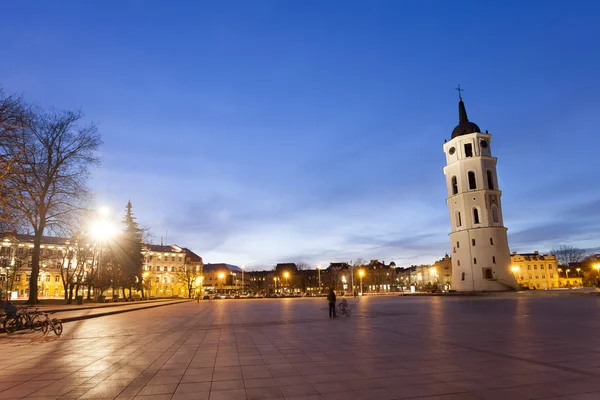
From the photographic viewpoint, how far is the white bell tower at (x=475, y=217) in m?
63.2

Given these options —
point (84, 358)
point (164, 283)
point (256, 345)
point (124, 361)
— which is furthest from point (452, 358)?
point (164, 283)

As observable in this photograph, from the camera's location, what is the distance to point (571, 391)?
6207mm

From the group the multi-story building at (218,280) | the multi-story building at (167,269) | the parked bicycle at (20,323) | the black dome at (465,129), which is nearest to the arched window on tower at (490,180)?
the black dome at (465,129)

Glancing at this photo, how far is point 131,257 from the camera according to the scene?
64250mm

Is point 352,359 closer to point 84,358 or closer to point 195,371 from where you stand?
point 195,371

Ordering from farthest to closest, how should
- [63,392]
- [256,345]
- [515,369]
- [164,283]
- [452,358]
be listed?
[164,283], [256,345], [452,358], [515,369], [63,392]

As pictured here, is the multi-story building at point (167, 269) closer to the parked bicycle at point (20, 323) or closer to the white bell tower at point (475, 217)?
the white bell tower at point (475, 217)

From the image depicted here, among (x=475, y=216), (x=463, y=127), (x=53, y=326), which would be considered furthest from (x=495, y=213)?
(x=53, y=326)

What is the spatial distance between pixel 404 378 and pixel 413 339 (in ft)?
18.5

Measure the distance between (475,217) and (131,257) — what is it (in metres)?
57.2

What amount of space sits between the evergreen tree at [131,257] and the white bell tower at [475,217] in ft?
174

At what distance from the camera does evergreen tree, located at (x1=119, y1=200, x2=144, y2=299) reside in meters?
61.3

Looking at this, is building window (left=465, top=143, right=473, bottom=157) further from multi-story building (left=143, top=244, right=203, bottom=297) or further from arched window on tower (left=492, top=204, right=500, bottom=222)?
multi-story building (left=143, top=244, right=203, bottom=297)

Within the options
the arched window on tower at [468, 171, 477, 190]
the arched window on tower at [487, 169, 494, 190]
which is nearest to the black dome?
the arched window on tower at [468, 171, 477, 190]
